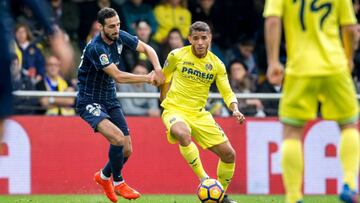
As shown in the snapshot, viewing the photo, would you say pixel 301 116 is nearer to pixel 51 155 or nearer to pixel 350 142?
pixel 350 142

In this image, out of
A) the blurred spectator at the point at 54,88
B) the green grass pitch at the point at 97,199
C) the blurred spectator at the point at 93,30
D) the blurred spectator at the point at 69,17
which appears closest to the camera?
the green grass pitch at the point at 97,199

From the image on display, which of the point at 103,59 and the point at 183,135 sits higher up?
the point at 103,59

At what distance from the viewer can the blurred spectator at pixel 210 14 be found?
18.8m

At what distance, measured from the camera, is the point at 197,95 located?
13.2 metres

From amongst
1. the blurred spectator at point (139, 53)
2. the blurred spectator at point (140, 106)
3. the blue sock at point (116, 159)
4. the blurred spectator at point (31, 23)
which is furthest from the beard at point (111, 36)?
the blurred spectator at point (31, 23)

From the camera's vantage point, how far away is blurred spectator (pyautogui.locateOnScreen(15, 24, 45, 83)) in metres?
16.7

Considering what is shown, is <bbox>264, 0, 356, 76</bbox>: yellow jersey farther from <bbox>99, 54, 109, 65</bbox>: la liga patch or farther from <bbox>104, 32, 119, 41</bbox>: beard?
<bbox>104, 32, 119, 41</bbox>: beard

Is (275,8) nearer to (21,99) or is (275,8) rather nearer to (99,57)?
(99,57)

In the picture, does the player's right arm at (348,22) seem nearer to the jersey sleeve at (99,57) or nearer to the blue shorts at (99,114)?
the jersey sleeve at (99,57)

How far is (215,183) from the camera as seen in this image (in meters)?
12.0

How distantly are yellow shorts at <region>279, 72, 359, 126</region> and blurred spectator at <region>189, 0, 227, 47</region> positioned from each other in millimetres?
9687

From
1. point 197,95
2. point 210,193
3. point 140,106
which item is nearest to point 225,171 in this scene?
point 210,193

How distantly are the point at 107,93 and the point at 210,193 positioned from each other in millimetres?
2044

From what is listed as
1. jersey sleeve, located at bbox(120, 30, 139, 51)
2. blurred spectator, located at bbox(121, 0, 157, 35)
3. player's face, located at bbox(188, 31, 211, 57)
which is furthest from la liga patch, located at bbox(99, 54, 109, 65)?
blurred spectator, located at bbox(121, 0, 157, 35)
